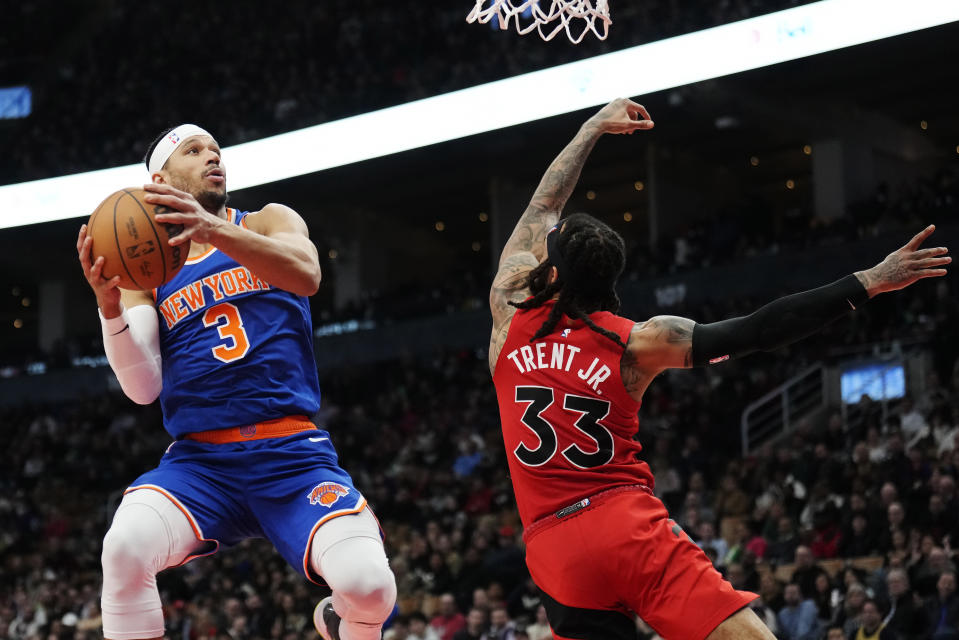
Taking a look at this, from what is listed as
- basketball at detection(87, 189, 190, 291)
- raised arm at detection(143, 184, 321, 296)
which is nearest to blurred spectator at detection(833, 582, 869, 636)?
raised arm at detection(143, 184, 321, 296)

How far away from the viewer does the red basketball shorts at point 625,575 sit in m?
3.77

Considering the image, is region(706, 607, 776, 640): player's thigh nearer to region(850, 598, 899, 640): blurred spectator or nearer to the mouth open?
the mouth open

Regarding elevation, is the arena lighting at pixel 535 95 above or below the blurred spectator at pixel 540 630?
above

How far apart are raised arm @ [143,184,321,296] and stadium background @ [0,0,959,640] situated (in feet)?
22.9

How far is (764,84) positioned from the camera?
20703 millimetres

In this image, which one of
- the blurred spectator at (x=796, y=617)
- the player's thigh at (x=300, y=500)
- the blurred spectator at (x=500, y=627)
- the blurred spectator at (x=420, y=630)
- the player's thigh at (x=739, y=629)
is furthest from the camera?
the blurred spectator at (x=420, y=630)

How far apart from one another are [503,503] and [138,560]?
12367 mm

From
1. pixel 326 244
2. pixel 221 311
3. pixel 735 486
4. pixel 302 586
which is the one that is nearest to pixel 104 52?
pixel 326 244

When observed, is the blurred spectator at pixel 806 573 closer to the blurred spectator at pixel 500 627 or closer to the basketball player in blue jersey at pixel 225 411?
the blurred spectator at pixel 500 627

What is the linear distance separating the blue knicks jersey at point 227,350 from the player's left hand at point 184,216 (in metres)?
0.59

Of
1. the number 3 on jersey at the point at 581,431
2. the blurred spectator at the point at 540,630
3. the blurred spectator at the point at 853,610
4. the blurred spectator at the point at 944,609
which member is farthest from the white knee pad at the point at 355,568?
the blurred spectator at the point at 540,630

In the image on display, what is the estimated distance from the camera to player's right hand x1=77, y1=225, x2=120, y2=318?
13.5 feet

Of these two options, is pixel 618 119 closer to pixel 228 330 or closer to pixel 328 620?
pixel 228 330

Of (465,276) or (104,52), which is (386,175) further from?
(104,52)
